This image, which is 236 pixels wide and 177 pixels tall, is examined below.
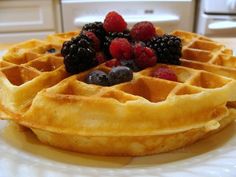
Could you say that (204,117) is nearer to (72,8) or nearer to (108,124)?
(108,124)

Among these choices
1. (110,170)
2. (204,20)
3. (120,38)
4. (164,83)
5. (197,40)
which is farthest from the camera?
(204,20)

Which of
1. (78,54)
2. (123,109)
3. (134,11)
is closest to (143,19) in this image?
(134,11)

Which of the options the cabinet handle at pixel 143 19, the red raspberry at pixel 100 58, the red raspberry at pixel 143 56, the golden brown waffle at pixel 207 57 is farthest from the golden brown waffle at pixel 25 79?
the cabinet handle at pixel 143 19

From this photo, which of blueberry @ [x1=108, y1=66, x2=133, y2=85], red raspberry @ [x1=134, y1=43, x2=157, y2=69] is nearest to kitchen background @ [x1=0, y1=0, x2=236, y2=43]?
red raspberry @ [x1=134, y1=43, x2=157, y2=69]

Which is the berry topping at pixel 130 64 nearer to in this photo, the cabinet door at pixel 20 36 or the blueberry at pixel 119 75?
the blueberry at pixel 119 75

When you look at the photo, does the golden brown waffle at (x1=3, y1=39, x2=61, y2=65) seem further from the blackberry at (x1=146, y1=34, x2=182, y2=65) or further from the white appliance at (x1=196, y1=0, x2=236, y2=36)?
the white appliance at (x1=196, y1=0, x2=236, y2=36)

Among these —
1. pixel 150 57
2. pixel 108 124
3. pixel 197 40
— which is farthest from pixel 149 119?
pixel 197 40
